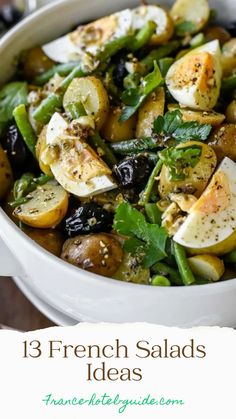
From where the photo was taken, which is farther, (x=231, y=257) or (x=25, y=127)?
(x=25, y=127)

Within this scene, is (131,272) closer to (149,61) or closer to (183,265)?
(183,265)

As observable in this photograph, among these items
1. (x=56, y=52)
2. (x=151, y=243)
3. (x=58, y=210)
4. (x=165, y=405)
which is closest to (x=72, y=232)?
(x=58, y=210)

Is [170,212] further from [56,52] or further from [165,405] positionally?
[56,52]

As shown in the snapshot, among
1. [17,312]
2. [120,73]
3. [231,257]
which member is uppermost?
[120,73]

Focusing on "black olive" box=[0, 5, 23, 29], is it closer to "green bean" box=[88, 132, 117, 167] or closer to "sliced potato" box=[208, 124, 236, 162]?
"green bean" box=[88, 132, 117, 167]

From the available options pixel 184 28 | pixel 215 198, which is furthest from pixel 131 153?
pixel 184 28

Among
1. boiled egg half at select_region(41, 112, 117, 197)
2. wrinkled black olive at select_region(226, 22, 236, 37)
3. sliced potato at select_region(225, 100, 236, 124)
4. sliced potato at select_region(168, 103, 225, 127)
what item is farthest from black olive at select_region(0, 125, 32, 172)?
wrinkled black olive at select_region(226, 22, 236, 37)

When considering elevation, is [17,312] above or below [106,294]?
below
